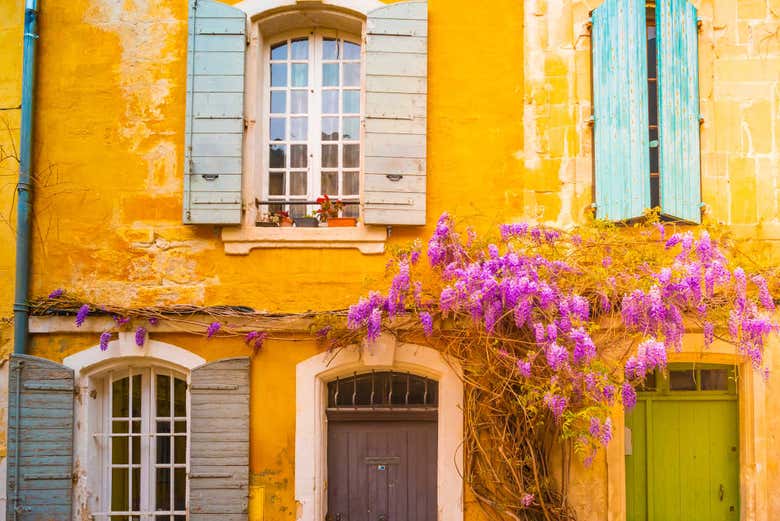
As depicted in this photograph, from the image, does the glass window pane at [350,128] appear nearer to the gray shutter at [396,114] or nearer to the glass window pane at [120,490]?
the gray shutter at [396,114]

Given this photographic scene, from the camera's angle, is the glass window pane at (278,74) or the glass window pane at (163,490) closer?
the glass window pane at (163,490)

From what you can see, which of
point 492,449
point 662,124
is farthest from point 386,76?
point 492,449

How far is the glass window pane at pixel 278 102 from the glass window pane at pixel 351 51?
0.68 metres

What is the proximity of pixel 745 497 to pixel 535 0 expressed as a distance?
4.58m

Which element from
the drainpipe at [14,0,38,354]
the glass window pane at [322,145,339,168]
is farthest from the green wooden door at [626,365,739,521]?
the drainpipe at [14,0,38,354]

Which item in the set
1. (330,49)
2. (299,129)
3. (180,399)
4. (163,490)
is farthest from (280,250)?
(163,490)

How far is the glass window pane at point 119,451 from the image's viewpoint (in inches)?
249

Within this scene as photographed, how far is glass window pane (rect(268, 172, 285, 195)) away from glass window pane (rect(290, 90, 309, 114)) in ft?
1.94

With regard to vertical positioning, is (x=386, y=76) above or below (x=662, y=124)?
above

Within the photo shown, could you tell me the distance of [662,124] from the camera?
6078 millimetres

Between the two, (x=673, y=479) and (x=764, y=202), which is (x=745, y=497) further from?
(x=764, y=202)

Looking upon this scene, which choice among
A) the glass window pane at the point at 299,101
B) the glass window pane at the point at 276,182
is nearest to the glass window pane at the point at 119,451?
the glass window pane at the point at 276,182

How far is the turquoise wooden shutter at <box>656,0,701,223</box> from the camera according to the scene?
6.03 meters

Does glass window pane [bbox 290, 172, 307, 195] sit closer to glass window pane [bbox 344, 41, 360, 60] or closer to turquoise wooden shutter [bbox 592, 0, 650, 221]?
glass window pane [bbox 344, 41, 360, 60]
